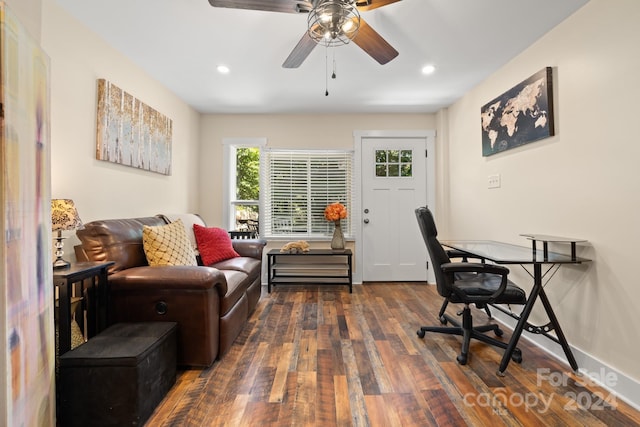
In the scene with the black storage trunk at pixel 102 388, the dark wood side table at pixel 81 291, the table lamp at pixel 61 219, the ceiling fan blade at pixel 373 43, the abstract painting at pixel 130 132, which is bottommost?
the black storage trunk at pixel 102 388

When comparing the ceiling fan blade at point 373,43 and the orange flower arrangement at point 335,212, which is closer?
the ceiling fan blade at point 373,43

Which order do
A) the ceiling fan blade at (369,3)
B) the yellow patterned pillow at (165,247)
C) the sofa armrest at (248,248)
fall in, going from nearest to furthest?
1. the ceiling fan blade at (369,3)
2. the yellow patterned pillow at (165,247)
3. the sofa armrest at (248,248)

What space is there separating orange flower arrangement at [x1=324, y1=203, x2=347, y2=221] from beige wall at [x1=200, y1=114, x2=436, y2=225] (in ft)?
2.93

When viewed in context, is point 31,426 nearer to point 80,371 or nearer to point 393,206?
point 80,371

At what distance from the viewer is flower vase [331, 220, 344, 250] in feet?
12.3

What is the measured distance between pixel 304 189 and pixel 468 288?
2.58 m

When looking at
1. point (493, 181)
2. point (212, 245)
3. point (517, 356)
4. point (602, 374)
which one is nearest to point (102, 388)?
point (212, 245)

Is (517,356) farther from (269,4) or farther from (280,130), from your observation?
(280,130)

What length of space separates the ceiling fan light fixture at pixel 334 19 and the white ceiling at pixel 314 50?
432mm

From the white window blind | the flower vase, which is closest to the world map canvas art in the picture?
the white window blind

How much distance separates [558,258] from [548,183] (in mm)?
640

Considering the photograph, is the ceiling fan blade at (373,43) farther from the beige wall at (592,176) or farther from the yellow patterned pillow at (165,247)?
the yellow patterned pillow at (165,247)

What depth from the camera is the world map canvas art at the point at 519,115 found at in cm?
209

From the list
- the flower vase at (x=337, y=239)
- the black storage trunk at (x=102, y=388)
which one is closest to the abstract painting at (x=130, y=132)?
the black storage trunk at (x=102, y=388)
